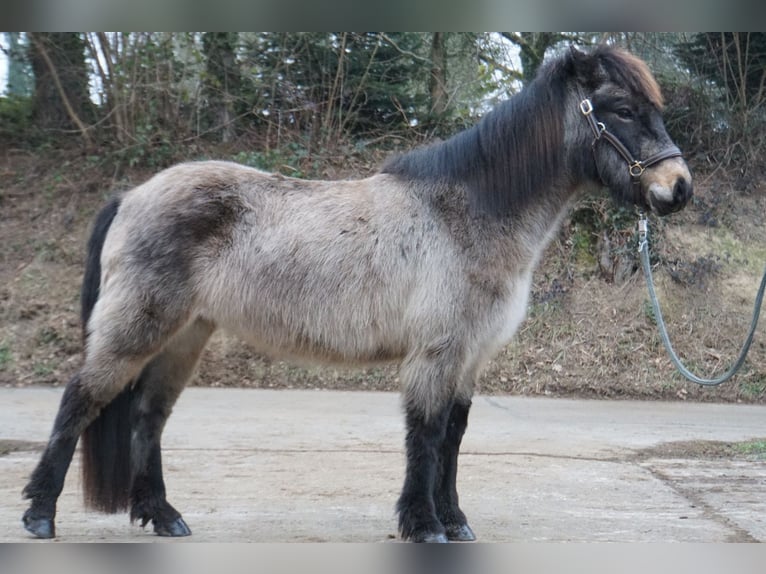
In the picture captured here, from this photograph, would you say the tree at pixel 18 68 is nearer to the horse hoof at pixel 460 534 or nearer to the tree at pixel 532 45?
the tree at pixel 532 45

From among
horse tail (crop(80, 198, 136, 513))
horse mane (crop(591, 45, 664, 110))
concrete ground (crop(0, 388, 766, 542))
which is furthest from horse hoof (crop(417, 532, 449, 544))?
horse mane (crop(591, 45, 664, 110))

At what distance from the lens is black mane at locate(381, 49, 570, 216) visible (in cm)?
430

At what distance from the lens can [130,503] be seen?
4406mm

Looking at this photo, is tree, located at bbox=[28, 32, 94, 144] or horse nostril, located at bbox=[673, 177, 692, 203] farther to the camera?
tree, located at bbox=[28, 32, 94, 144]

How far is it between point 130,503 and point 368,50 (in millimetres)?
8982

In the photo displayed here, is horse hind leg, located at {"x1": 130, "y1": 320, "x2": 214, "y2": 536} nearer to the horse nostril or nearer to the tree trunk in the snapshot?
the horse nostril

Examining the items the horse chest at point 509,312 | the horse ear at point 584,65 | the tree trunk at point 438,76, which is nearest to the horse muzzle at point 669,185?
the horse ear at point 584,65

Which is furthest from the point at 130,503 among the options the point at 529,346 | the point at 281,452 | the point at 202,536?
the point at 529,346

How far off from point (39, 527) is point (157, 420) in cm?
79

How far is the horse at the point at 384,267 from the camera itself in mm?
4109
